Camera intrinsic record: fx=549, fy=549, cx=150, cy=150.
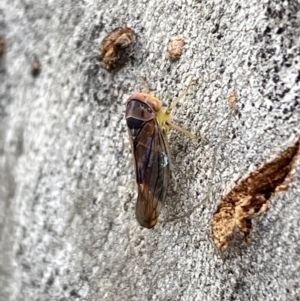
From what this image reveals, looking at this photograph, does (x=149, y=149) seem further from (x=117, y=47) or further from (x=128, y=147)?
(x=117, y=47)

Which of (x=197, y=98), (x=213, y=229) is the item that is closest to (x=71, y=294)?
(x=213, y=229)

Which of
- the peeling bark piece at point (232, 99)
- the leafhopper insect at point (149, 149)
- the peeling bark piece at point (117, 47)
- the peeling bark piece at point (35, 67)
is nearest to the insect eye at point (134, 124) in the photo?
the leafhopper insect at point (149, 149)

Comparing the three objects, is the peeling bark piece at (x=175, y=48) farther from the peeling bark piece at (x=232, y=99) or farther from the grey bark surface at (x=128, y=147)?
the peeling bark piece at (x=232, y=99)

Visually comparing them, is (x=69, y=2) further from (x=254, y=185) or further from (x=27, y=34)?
(x=254, y=185)

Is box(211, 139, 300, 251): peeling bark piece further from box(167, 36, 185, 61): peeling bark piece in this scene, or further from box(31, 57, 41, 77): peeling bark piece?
box(31, 57, 41, 77): peeling bark piece

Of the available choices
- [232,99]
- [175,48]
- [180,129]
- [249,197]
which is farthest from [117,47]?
[249,197]
